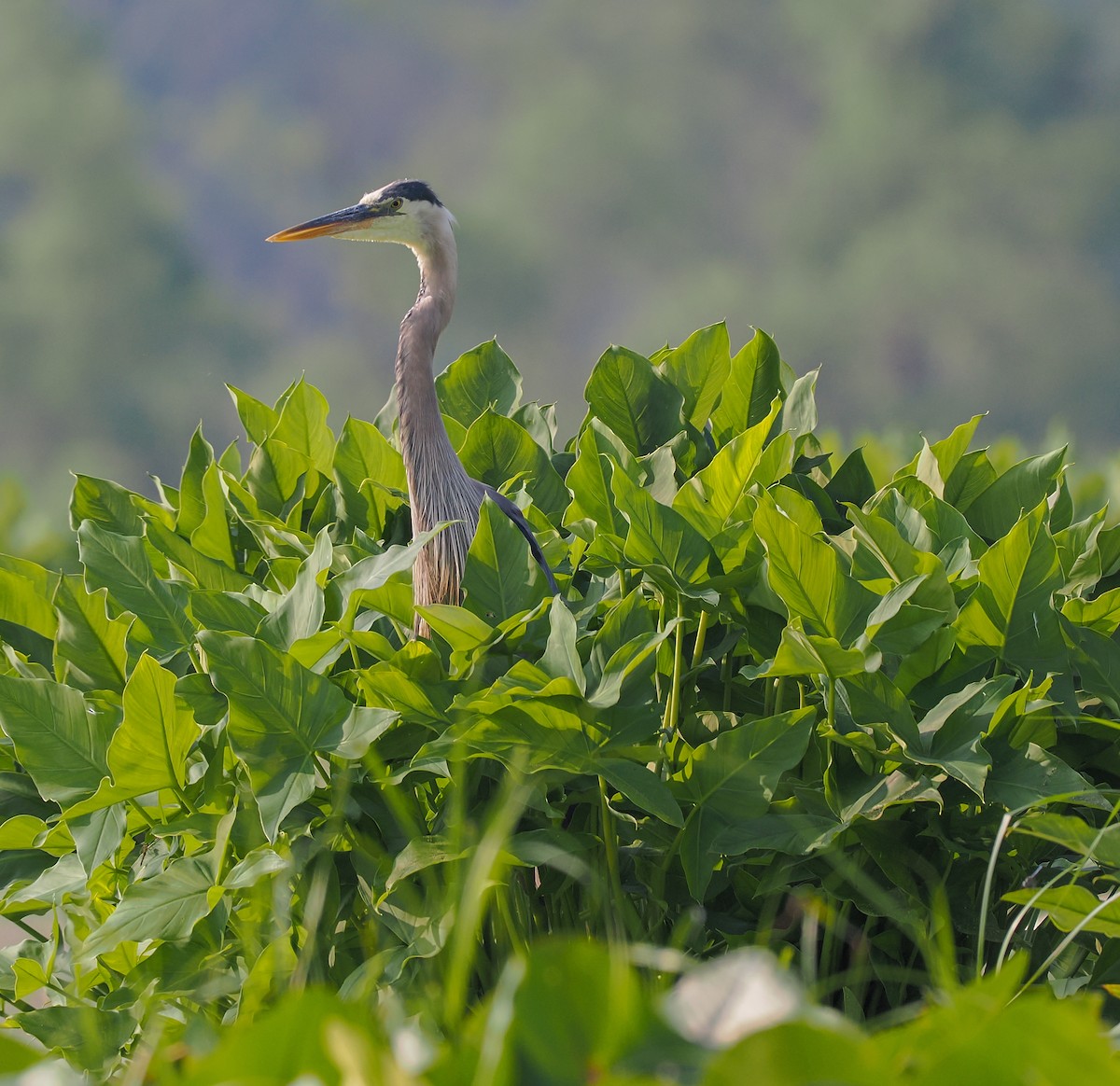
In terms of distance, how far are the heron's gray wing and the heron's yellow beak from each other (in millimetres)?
971

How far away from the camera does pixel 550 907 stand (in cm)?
180

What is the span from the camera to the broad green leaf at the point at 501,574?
179 cm

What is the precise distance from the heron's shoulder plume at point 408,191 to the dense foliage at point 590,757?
1.15 m

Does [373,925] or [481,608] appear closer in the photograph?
[373,925]

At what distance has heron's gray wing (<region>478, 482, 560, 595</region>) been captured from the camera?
1.96m

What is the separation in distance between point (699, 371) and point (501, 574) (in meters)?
0.82

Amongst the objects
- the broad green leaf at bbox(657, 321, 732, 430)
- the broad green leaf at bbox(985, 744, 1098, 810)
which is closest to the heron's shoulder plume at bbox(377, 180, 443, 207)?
the broad green leaf at bbox(657, 321, 732, 430)

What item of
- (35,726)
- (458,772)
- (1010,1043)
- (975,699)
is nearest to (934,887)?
(975,699)

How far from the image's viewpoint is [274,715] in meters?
1.59

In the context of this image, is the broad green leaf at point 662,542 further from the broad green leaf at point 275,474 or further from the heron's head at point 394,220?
the heron's head at point 394,220

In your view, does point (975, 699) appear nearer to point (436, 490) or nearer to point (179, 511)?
point (436, 490)

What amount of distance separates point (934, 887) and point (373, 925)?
Answer: 30.5 inches

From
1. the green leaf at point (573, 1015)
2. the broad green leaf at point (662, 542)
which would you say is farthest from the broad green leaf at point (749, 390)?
the green leaf at point (573, 1015)

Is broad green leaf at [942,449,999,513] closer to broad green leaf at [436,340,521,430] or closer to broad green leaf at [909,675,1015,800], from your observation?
broad green leaf at [909,675,1015,800]
